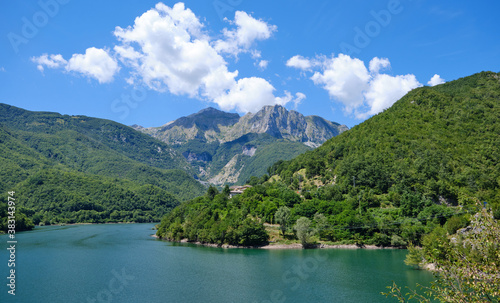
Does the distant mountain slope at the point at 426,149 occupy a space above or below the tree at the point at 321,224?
above

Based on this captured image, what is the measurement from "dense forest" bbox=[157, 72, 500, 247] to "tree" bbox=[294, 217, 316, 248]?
0.81ft

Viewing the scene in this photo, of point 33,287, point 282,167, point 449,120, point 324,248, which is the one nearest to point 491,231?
point 33,287

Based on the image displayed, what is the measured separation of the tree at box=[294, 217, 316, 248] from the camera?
68375 mm

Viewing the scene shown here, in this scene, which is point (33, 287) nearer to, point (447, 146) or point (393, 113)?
point (447, 146)

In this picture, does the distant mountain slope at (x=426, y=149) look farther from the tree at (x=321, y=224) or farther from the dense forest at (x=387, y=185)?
the tree at (x=321, y=224)

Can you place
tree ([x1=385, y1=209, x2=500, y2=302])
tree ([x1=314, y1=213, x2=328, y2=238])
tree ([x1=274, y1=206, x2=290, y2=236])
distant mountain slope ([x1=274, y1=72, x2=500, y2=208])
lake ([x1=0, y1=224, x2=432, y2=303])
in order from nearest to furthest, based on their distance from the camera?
1. tree ([x1=385, y1=209, x2=500, y2=302])
2. lake ([x1=0, y1=224, x2=432, y2=303])
3. tree ([x1=314, y1=213, x2=328, y2=238])
4. tree ([x1=274, y1=206, x2=290, y2=236])
5. distant mountain slope ([x1=274, y1=72, x2=500, y2=208])

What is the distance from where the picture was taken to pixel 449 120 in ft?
345

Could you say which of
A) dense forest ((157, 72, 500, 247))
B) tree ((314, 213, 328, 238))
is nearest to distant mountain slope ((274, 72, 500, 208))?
dense forest ((157, 72, 500, 247))

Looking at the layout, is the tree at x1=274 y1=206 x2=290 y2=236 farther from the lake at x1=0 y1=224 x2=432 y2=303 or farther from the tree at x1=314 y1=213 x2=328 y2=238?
the lake at x1=0 y1=224 x2=432 y2=303

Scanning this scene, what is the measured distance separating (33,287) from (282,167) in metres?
105

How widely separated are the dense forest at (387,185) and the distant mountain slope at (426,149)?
10.8 inches

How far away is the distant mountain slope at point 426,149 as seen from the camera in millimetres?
80000

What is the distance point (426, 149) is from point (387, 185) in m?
17.3

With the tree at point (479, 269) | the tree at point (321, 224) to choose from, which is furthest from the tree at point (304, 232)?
the tree at point (479, 269)
